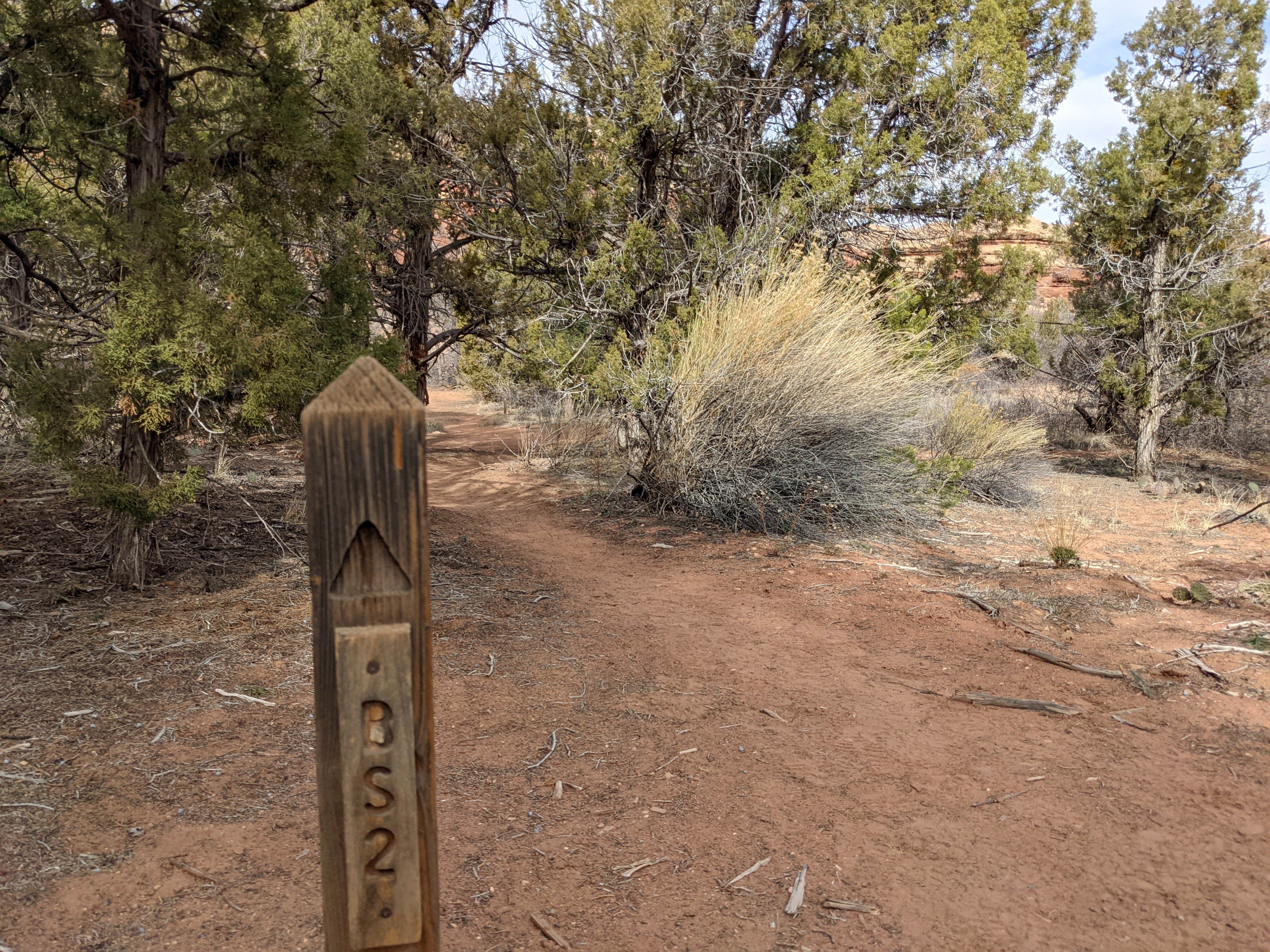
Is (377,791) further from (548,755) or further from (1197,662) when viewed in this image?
(1197,662)

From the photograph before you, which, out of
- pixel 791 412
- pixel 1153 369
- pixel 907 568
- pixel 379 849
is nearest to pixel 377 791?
pixel 379 849

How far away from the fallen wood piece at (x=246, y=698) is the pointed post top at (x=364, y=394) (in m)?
3.09

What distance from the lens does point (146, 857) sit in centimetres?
281

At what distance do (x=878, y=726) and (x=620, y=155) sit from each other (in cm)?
659

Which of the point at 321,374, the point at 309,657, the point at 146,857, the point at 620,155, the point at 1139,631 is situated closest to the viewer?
the point at 146,857

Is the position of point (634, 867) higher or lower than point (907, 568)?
lower

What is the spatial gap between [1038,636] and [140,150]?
5973 mm

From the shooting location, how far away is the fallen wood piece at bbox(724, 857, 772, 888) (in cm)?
289

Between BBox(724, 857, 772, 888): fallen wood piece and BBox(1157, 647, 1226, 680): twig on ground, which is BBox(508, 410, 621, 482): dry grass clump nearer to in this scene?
BBox(1157, 647, 1226, 680): twig on ground

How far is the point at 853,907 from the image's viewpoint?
277 centimetres

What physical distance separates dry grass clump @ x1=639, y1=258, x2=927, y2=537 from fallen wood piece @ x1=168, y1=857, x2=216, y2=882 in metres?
5.83

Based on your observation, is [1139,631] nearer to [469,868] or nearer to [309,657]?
[469,868]

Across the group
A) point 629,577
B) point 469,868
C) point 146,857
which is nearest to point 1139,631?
point 629,577

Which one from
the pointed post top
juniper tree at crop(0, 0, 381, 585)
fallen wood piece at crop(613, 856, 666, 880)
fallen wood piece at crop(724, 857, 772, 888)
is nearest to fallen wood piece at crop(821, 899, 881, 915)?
fallen wood piece at crop(724, 857, 772, 888)
